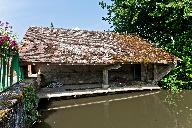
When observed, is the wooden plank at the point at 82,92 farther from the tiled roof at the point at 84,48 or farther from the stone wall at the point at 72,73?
the stone wall at the point at 72,73

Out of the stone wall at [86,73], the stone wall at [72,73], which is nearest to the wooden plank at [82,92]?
the stone wall at [86,73]

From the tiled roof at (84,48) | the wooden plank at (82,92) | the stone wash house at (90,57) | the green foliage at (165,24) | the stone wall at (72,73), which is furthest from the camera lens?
the green foliage at (165,24)

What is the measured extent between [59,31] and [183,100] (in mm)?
9139

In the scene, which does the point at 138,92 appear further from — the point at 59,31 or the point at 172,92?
the point at 59,31

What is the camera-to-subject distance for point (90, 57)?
1661cm

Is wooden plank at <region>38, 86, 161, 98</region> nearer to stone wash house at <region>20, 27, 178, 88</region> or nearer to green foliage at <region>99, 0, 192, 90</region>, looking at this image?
stone wash house at <region>20, 27, 178, 88</region>

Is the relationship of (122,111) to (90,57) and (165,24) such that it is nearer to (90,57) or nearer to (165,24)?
(90,57)

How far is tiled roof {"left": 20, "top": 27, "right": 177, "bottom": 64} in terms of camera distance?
52.3 feet

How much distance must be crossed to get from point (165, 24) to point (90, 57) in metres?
8.24

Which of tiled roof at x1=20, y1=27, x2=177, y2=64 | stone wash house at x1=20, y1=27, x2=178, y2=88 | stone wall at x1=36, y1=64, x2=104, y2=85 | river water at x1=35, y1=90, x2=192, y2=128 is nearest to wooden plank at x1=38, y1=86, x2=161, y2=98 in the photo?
river water at x1=35, y1=90, x2=192, y2=128

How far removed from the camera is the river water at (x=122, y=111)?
1084 cm

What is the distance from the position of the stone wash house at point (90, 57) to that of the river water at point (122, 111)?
1933 mm

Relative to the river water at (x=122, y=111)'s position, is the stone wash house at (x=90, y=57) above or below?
above

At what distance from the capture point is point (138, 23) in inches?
957
